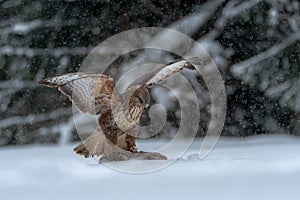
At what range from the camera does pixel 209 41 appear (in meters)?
6.84

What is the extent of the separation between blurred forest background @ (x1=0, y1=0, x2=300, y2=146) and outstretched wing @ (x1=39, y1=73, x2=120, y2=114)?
11.9 feet

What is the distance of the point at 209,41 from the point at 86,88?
382cm

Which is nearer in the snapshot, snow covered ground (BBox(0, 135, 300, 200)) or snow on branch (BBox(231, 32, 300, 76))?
snow covered ground (BBox(0, 135, 300, 200))

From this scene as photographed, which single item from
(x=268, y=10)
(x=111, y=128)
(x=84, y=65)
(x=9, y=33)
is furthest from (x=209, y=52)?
(x=111, y=128)

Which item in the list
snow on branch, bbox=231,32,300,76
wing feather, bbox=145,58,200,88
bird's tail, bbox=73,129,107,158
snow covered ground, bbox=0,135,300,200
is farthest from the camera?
snow on branch, bbox=231,32,300,76

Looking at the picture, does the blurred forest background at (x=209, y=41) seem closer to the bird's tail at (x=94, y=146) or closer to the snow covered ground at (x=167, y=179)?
the bird's tail at (x=94, y=146)

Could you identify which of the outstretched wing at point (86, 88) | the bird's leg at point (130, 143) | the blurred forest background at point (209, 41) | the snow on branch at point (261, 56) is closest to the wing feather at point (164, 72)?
the outstretched wing at point (86, 88)

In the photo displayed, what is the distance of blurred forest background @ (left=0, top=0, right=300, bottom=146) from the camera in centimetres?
684

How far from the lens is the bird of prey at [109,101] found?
123 inches

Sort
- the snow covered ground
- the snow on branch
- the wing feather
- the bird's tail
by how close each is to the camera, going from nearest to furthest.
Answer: the snow covered ground → the wing feather → the bird's tail → the snow on branch

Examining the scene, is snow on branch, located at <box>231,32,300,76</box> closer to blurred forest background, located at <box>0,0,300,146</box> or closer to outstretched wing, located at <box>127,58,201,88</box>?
blurred forest background, located at <box>0,0,300,146</box>

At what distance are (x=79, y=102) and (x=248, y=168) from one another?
909 millimetres

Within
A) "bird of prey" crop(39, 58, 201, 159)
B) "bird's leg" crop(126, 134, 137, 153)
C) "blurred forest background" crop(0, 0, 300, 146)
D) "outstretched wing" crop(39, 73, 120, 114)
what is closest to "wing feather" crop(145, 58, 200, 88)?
"bird of prey" crop(39, 58, 201, 159)

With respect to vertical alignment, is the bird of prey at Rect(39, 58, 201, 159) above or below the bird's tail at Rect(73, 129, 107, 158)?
above
